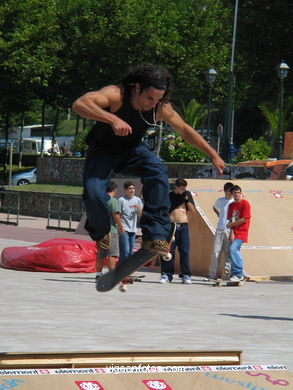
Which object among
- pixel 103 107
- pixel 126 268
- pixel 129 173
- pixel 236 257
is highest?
pixel 103 107

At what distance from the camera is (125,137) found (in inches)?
277

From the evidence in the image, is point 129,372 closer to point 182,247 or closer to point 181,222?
point 181,222

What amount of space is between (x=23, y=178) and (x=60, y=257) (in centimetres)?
3478

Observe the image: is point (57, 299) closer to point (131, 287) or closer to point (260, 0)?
point (131, 287)

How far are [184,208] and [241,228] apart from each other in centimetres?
111

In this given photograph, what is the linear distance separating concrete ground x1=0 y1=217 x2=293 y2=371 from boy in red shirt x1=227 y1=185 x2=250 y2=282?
25.3 inches

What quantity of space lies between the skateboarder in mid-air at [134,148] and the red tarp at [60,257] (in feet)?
34.8

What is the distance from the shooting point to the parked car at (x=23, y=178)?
51.9 meters

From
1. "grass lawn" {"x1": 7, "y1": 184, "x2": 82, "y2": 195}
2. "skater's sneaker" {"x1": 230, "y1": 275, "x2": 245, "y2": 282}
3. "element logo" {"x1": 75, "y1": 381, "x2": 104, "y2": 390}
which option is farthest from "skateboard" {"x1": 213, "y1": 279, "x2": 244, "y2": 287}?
"grass lawn" {"x1": 7, "y1": 184, "x2": 82, "y2": 195}

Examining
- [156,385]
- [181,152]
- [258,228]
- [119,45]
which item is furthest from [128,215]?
[119,45]

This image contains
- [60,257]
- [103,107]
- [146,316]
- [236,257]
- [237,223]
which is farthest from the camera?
[60,257]

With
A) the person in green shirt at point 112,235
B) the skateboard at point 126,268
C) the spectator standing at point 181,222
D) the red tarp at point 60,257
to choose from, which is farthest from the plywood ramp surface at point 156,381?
the red tarp at point 60,257

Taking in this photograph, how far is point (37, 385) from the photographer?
521 cm

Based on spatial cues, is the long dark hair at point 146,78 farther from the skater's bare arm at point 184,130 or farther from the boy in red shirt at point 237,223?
the boy in red shirt at point 237,223
